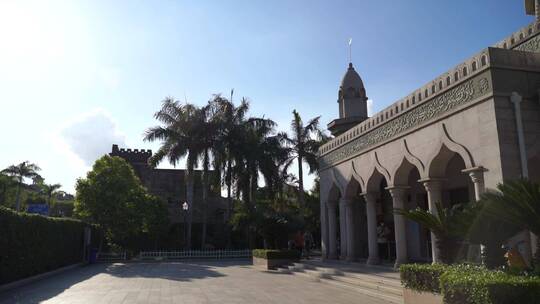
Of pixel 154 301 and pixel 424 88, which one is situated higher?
pixel 424 88

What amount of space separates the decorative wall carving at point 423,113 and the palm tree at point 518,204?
12.1ft

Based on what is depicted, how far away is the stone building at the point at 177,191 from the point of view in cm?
3431

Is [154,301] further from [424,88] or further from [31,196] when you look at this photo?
[31,196]

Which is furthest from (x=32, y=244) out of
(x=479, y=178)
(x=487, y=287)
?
(x=487, y=287)

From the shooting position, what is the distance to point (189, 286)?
13.3m

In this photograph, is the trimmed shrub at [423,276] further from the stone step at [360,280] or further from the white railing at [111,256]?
the white railing at [111,256]

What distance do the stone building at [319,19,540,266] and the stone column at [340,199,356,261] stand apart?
0.13ft

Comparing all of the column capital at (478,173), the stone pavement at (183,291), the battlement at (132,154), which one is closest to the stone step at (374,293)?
the stone pavement at (183,291)

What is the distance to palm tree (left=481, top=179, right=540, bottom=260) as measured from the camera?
673 cm

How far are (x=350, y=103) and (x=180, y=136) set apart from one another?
39.3 ft

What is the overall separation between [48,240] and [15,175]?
3344 centimetres

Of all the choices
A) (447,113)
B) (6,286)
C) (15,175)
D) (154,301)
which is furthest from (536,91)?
(15,175)

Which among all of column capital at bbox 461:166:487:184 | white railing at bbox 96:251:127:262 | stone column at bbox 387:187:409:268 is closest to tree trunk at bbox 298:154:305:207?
white railing at bbox 96:251:127:262

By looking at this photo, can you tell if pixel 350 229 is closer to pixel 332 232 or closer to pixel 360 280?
pixel 332 232
